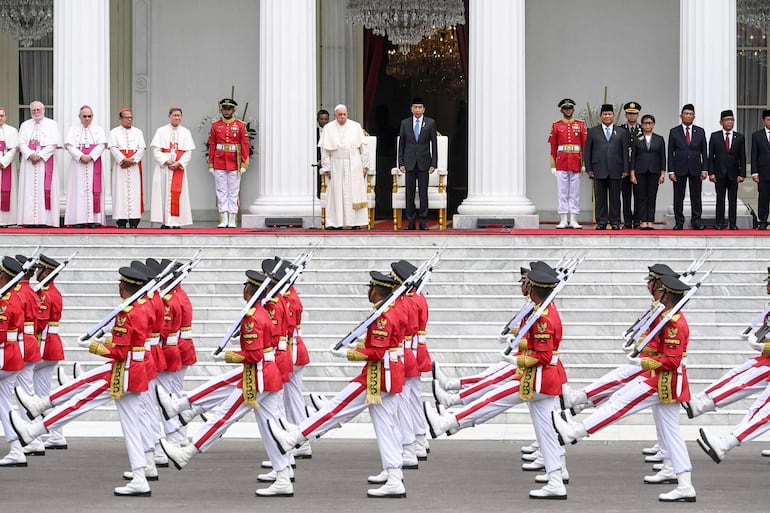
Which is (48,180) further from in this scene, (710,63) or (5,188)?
(710,63)

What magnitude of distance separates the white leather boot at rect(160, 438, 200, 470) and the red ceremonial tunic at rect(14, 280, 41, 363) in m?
1.93

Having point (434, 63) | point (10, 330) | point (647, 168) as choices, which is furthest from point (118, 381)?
point (434, 63)

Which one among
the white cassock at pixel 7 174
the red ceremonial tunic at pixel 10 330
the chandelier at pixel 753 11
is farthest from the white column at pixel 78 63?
the chandelier at pixel 753 11

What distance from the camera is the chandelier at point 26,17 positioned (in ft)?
82.5

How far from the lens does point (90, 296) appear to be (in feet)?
58.7

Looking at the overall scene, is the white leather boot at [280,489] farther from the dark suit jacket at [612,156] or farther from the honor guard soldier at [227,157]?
the honor guard soldier at [227,157]

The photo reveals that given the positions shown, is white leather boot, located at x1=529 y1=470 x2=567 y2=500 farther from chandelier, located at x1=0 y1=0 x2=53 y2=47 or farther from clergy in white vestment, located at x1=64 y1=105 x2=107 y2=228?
chandelier, located at x1=0 y1=0 x2=53 y2=47

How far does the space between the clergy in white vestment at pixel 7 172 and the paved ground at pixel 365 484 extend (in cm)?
806

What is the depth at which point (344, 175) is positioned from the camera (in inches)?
830

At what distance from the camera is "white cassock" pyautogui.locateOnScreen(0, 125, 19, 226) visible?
21172 mm

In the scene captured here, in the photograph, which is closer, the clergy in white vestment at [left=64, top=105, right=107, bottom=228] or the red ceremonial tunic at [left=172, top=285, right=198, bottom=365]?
the red ceremonial tunic at [left=172, top=285, right=198, bottom=365]

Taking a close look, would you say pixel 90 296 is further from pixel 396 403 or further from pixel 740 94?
pixel 740 94

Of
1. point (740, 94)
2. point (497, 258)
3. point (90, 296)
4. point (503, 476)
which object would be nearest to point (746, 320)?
point (497, 258)

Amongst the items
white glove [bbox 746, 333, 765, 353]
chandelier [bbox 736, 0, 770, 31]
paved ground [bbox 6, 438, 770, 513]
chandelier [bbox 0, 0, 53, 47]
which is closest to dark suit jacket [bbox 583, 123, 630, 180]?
chandelier [bbox 736, 0, 770, 31]
